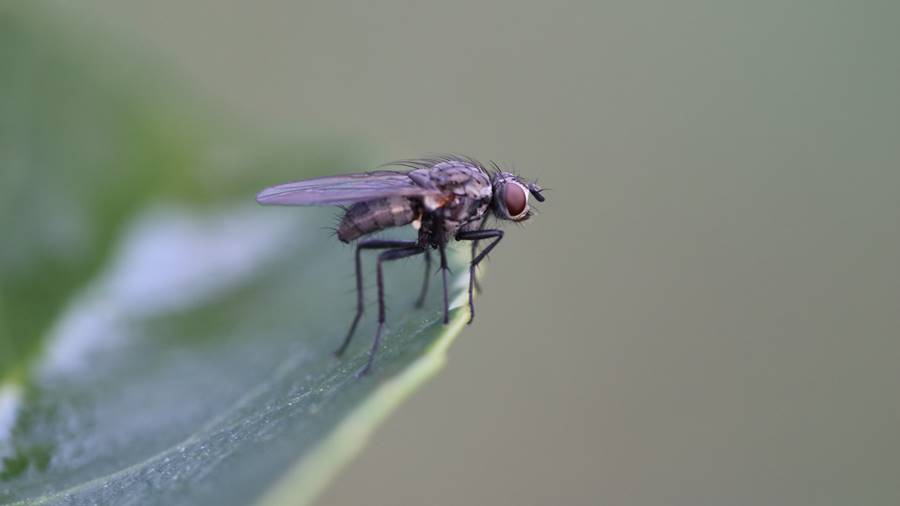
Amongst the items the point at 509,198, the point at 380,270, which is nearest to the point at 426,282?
the point at 380,270

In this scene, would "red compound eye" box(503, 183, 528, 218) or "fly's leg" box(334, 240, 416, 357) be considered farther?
"red compound eye" box(503, 183, 528, 218)

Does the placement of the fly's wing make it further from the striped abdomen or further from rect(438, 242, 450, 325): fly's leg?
rect(438, 242, 450, 325): fly's leg

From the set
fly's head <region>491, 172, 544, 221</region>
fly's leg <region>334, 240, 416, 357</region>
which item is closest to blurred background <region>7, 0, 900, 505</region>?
fly's head <region>491, 172, 544, 221</region>

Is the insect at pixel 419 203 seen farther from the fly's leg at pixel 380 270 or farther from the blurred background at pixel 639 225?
the blurred background at pixel 639 225

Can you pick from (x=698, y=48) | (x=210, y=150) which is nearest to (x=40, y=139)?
(x=210, y=150)

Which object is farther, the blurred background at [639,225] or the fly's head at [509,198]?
the blurred background at [639,225]

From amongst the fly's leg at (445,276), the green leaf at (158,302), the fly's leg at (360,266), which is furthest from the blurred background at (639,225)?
the fly's leg at (445,276)
